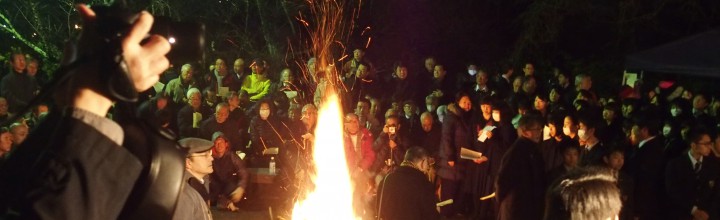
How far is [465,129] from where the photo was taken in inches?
470

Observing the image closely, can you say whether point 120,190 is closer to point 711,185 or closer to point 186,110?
point 711,185

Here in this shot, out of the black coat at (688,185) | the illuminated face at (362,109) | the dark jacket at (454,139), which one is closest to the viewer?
the black coat at (688,185)

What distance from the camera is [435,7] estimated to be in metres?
19.6

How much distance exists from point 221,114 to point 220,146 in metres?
0.80

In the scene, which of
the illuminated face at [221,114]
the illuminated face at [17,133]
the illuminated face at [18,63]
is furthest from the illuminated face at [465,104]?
the illuminated face at [18,63]

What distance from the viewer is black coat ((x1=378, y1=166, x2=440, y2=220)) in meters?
7.62

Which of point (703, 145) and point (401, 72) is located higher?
point (401, 72)

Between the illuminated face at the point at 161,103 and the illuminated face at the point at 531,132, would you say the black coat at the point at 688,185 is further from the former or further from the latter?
the illuminated face at the point at 161,103

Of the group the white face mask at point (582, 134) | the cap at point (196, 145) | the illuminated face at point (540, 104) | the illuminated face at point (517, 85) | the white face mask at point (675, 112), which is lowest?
the cap at point (196, 145)

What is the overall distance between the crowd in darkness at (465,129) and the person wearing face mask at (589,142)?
2 centimetres

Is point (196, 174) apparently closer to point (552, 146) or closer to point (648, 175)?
point (552, 146)

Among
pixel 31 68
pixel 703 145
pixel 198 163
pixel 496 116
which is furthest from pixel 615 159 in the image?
pixel 31 68

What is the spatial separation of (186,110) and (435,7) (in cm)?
870

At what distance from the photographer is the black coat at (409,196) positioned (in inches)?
300
